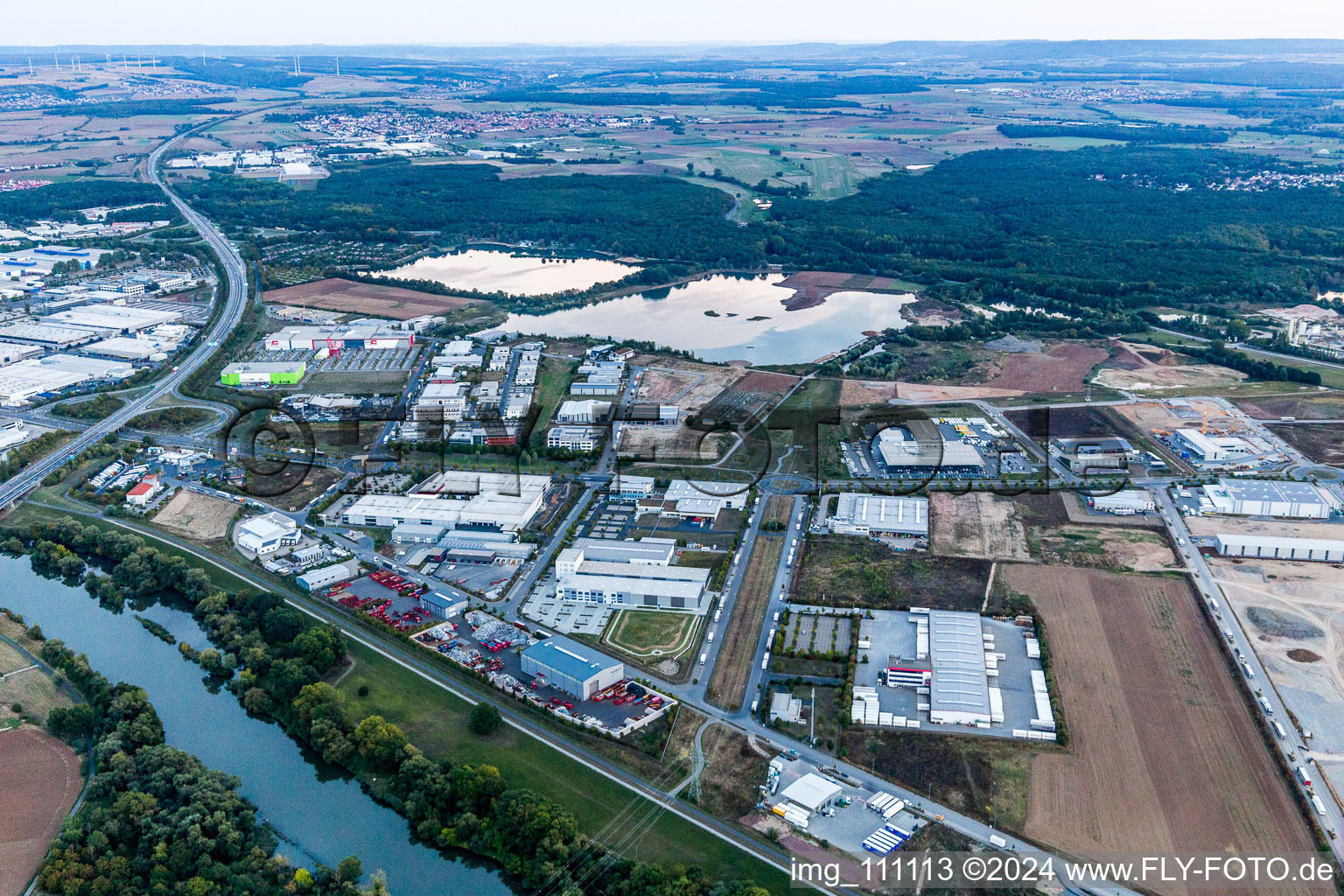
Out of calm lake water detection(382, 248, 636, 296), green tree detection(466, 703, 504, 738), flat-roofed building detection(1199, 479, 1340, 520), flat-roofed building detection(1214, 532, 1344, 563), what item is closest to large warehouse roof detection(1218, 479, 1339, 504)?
flat-roofed building detection(1199, 479, 1340, 520)

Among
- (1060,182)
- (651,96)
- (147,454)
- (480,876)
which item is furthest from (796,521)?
(651,96)

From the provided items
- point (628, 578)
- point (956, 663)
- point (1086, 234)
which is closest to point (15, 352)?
point (628, 578)

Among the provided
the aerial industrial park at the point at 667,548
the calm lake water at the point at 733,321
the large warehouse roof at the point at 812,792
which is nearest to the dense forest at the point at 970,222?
the aerial industrial park at the point at 667,548

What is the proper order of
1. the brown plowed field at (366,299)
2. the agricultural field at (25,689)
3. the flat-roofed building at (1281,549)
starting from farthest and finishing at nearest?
the brown plowed field at (366,299), the flat-roofed building at (1281,549), the agricultural field at (25,689)

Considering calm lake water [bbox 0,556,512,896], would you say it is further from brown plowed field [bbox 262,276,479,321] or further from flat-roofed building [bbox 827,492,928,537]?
brown plowed field [bbox 262,276,479,321]

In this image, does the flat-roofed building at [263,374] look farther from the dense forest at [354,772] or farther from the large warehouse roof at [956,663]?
the large warehouse roof at [956,663]

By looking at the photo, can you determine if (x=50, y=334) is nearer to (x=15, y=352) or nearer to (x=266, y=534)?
(x=15, y=352)
